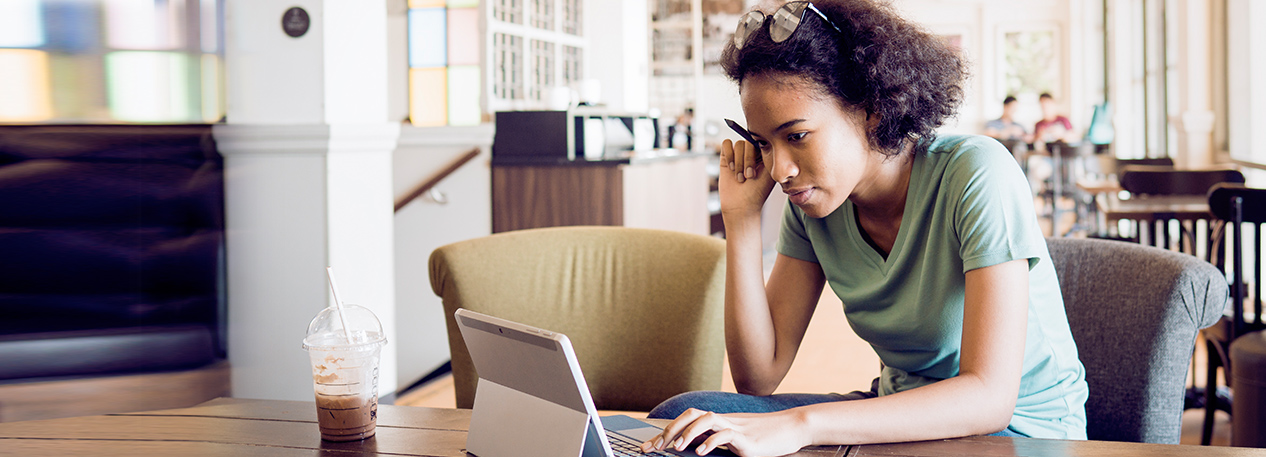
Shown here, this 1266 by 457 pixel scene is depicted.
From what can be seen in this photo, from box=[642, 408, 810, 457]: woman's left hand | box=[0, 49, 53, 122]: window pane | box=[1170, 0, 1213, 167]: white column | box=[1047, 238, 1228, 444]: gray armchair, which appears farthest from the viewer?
box=[1170, 0, 1213, 167]: white column

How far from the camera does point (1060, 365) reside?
3.82 feet

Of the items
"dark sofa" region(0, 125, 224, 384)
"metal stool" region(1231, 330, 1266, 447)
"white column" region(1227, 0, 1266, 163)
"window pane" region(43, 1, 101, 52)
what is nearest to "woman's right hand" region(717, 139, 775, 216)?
"dark sofa" region(0, 125, 224, 384)

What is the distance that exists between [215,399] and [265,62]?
59.7 inches

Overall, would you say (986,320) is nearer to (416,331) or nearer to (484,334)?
(484,334)

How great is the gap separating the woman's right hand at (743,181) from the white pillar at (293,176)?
1430mm

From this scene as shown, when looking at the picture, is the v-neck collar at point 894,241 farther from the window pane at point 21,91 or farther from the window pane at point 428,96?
the window pane at point 428,96

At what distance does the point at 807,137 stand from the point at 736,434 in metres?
0.38

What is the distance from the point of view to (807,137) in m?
1.07

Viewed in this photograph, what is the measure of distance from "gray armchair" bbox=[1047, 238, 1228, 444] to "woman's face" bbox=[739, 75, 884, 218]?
48cm

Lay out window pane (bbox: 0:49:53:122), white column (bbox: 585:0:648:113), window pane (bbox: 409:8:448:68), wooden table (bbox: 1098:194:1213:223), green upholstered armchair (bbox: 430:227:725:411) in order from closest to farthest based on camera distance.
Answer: window pane (bbox: 0:49:53:122) < green upholstered armchair (bbox: 430:227:725:411) < wooden table (bbox: 1098:194:1213:223) < window pane (bbox: 409:8:448:68) < white column (bbox: 585:0:648:113)

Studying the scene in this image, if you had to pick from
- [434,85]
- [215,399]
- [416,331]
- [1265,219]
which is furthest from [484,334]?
[434,85]

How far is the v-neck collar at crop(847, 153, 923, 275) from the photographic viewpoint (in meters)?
1.17

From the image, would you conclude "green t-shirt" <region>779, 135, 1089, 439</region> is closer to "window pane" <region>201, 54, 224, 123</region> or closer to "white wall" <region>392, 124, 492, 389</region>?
"window pane" <region>201, 54, 224, 123</region>

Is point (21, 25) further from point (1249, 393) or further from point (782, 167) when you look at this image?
point (1249, 393)
